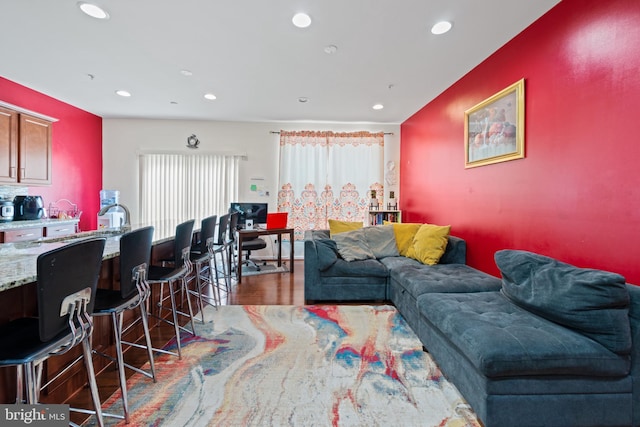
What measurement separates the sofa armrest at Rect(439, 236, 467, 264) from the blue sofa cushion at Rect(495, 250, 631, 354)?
4.31ft

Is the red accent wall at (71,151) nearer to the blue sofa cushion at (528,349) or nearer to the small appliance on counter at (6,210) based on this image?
the small appliance on counter at (6,210)

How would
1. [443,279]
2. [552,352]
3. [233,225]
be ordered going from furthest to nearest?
[233,225] < [443,279] < [552,352]

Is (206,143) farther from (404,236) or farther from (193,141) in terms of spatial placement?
(404,236)

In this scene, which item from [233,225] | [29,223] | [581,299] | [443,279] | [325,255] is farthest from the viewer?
[233,225]

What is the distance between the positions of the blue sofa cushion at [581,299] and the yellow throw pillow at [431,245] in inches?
51.7

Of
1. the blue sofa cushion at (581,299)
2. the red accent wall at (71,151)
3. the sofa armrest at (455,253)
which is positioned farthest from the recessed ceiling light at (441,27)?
the red accent wall at (71,151)

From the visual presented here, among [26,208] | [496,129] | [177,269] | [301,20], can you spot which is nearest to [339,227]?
[496,129]

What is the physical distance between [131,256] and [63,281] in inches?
21.0

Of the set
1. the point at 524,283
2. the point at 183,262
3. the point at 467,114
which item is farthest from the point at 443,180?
the point at 183,262

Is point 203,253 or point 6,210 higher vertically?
point 6,210

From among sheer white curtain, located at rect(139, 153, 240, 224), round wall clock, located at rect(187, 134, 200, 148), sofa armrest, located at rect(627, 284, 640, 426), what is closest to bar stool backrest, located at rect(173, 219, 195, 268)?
sofa armrest, located at rect(627, 284, 640, 426)

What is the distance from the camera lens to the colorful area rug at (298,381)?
1.58 metres

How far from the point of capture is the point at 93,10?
7.38 ft

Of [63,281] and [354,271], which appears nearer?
[63,281]
